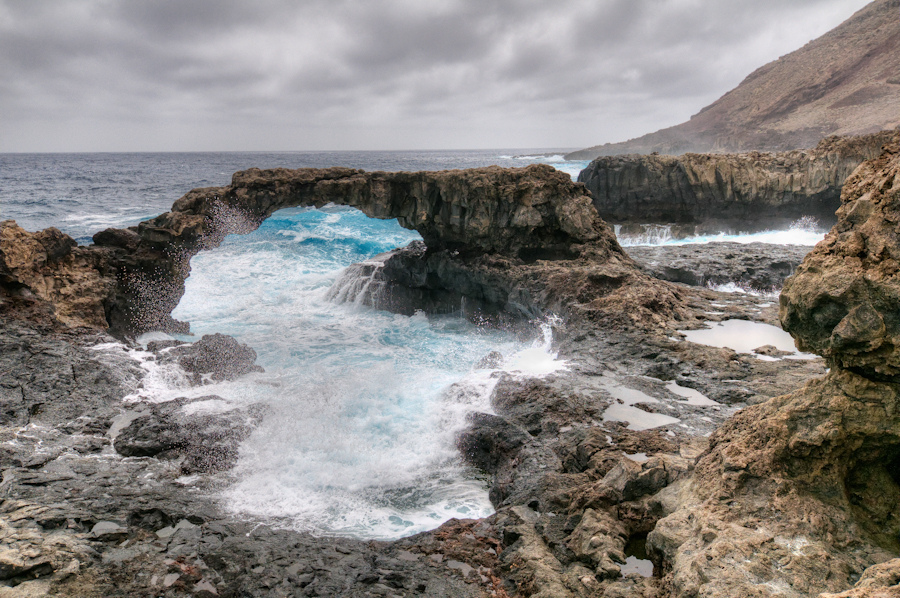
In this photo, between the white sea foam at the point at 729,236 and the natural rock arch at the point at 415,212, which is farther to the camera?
the white sea foam at the point at 729,236

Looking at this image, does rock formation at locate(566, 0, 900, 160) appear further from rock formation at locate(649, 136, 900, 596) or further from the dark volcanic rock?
rock formation at locate(649, 136, 900, 596)

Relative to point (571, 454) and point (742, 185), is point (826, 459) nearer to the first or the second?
point (571, 454)

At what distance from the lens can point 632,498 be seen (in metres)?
5.29

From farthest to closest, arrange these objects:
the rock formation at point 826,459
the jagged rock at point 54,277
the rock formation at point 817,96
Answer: the rock formation at point 817,96, the jagged rock at point 54,277, the rock formation at point 826,459

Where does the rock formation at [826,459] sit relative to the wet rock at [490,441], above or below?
above

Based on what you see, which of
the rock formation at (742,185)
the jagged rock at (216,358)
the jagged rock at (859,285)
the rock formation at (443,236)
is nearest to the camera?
the jagged rock at (859,285)

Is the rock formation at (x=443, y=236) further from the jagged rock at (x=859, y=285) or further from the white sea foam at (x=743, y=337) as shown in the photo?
the jagged rock at (x=859, y=285)

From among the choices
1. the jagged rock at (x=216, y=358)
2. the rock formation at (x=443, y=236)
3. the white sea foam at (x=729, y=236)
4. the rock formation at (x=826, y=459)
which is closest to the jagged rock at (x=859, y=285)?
the rock formation at (x=826, y=459)

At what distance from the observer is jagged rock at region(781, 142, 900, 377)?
376 cm

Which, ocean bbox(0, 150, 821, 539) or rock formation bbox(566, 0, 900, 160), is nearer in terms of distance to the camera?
ocean bbox(0, 150, 821, 539)

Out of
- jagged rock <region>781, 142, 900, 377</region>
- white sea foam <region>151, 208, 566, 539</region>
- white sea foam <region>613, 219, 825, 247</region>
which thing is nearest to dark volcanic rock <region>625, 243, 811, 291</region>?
white sea foam <region>151, 208, 566, 539</region>

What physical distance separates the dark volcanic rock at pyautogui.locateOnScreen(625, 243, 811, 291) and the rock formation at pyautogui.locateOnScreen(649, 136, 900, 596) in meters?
11.5

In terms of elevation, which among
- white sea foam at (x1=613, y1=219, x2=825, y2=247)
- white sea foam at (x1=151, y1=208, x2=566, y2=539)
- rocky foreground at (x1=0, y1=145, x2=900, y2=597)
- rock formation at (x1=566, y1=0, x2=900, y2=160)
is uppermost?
rock formation at (x1=566, y1=0, x2=900, y2=160)

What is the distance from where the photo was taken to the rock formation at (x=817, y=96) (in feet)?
189
